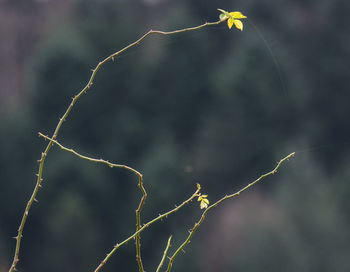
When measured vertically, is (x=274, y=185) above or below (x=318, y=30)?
below

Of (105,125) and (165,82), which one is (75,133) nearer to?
(105,125)

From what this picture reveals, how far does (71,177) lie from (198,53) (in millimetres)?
2204

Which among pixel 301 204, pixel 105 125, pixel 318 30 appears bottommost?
pixel 301 204

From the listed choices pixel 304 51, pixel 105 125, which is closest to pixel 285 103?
pixel 304 51

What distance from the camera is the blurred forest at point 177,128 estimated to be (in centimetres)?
666

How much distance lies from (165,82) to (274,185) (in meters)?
1.90

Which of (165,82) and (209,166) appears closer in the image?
(209,166)

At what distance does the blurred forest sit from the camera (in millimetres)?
6664

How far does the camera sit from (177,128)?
779 centimetres

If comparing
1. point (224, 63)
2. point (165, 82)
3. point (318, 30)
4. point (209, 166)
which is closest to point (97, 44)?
point (165, 82)

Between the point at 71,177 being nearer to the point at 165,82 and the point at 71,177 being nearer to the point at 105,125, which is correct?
the point at 105,125

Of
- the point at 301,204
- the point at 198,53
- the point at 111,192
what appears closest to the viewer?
the point at 301,204

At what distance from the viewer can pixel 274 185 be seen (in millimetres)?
7160

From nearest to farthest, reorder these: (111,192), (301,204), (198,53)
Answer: (301,204), (111,192), (198,53)
